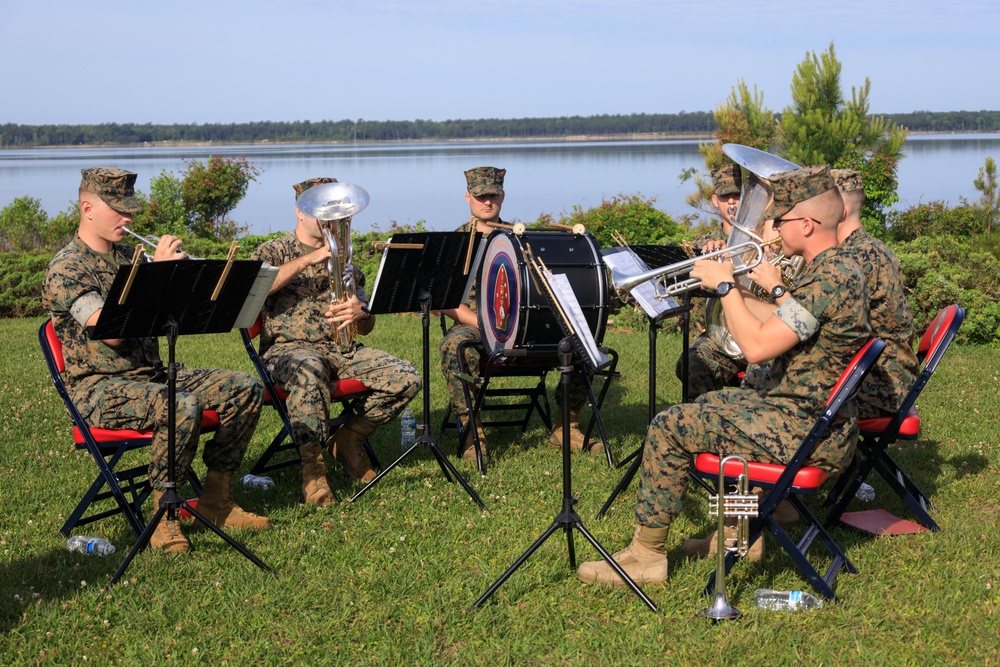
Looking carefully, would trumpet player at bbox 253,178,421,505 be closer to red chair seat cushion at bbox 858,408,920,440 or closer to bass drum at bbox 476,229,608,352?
bass drum at bbox 476,229,608,352

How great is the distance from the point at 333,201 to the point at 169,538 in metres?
2.06

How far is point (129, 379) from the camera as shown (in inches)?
219

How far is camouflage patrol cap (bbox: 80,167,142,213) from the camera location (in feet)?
17.8

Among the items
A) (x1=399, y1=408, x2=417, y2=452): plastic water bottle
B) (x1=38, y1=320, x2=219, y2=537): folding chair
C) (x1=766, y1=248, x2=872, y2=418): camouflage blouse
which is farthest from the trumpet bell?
(x1=766, y1=248, x2=872, y2=418): camouflage blouse

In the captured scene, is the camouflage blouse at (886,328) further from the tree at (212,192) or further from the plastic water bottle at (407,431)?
the tree at (212,192)

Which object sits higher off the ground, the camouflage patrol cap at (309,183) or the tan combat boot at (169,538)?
the camouflage patrol cap at (309,183)

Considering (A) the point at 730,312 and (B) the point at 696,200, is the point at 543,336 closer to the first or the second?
(A) the point at 730,312

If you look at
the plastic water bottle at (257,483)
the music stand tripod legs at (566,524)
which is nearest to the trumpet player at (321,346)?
the plastic water bottle at (257,483)

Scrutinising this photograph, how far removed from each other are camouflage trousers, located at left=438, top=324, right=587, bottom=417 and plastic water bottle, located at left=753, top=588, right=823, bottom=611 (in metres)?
2.73

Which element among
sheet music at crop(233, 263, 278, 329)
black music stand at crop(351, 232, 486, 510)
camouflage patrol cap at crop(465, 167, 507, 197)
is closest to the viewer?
sheet music at crop(233, 263, 278, 329)

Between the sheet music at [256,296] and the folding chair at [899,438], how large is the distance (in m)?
3.30

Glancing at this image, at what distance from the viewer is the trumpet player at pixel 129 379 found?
17.4ft

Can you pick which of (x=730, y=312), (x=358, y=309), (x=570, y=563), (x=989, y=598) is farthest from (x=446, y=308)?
(x=989, y=598)

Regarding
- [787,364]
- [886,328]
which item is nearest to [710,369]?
[886,328]
